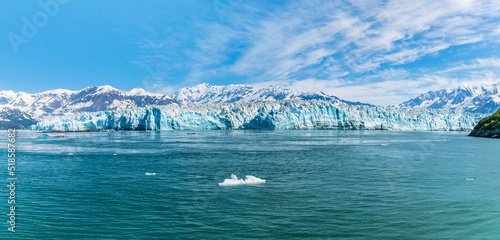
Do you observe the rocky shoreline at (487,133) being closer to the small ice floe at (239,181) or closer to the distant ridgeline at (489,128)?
the distant ridgeline at (489,128)

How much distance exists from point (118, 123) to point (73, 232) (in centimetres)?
18309

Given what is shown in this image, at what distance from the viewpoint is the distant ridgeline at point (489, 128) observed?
313 ft

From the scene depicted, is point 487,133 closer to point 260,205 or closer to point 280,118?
point 280,118

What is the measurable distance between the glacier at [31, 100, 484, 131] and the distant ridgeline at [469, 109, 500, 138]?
68120 millimetres

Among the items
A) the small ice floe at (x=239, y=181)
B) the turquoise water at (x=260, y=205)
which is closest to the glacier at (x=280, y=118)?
the turquoise water at (x=260, y=205)

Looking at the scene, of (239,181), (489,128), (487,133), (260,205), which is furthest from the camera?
(487,133)

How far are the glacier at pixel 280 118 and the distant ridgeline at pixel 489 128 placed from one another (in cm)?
6812

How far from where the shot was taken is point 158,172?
90.7 feet

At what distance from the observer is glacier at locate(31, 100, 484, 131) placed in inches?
6713

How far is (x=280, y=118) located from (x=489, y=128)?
9209 cm

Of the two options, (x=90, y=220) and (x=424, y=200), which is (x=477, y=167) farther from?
(x=90, y=220)

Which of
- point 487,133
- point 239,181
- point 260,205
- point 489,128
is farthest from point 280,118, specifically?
point 260,205

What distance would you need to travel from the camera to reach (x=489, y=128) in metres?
100

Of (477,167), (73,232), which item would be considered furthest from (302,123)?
(73,232)
